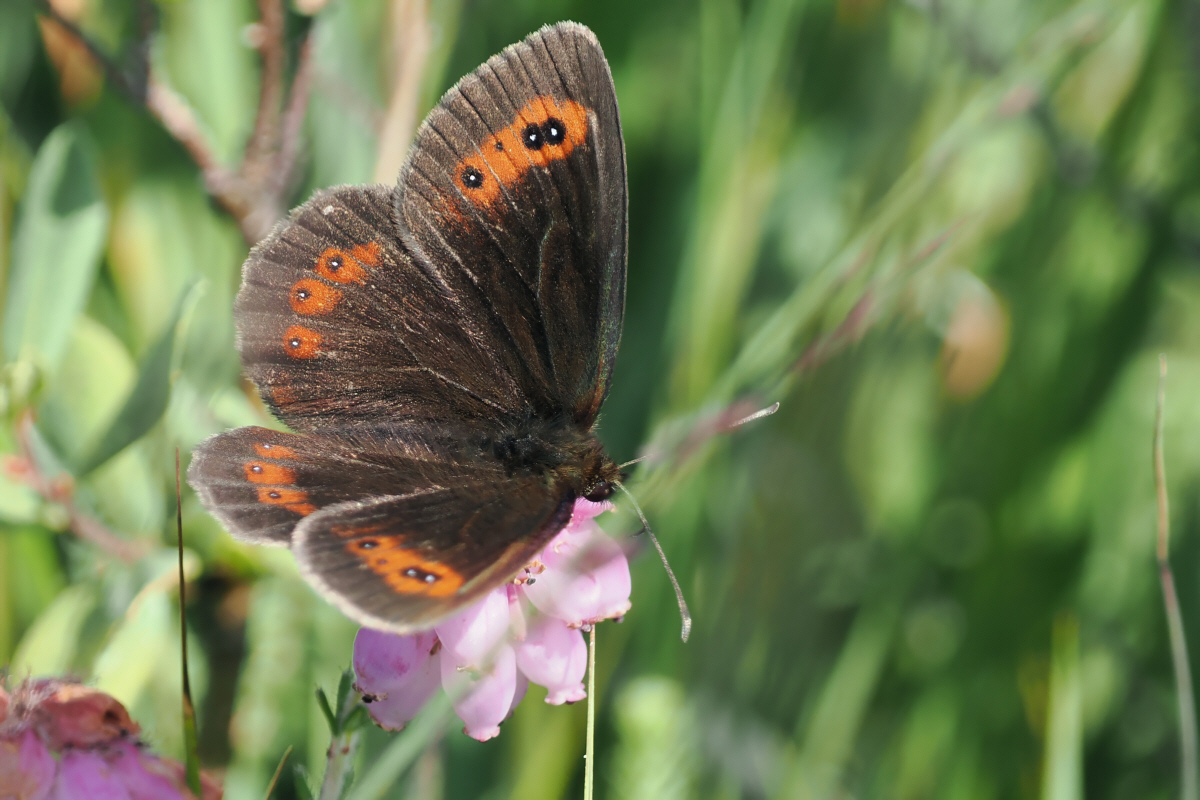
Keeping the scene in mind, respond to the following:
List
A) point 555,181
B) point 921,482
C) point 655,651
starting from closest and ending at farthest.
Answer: point 555,181
point 655,651
point 921,482

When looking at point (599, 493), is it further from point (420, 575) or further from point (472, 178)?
point (472, 178)

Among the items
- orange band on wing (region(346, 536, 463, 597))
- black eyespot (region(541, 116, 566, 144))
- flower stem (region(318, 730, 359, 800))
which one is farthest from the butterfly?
flower stem (region(318, 730, 359, 800))

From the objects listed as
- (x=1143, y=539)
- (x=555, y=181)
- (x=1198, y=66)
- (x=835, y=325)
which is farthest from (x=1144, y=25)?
(x=555, y=181)

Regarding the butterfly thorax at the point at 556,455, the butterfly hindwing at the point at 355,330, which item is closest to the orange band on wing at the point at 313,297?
the butterfly hindwing at the point at 355,330

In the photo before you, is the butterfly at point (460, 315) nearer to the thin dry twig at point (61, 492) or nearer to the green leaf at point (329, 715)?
the green leaf at point (329, 715)

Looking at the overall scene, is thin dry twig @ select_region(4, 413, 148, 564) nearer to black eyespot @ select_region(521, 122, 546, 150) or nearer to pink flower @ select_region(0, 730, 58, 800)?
pink flower @ select_region(0, 730, 58, 800)

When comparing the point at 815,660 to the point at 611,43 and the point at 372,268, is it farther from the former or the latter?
the point at 611,43
